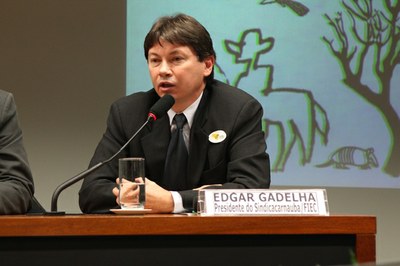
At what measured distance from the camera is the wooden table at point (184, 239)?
177 cm

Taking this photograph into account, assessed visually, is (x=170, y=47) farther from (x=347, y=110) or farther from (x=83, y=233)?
(x=347, y=110)

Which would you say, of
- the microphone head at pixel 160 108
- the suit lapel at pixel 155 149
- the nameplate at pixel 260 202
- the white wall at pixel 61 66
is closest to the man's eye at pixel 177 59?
the suit lapel at pixel 155 149

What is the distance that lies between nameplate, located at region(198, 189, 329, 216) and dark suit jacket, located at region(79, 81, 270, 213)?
74cm

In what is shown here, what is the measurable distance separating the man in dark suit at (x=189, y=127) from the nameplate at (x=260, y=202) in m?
0.77

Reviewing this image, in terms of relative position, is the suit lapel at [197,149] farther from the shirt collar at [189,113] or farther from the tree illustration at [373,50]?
the tree illustration at [373,50]

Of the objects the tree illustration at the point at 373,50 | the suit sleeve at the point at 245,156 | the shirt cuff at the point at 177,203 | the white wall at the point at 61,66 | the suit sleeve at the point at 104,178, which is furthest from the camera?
the white wall at the point at 61,66

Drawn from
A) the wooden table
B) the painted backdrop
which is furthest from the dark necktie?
the painted backdrop

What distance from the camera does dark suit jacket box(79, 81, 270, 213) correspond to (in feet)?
9.23

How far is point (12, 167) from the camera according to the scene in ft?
8.11

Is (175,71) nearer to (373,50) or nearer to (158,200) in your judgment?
(158,200)

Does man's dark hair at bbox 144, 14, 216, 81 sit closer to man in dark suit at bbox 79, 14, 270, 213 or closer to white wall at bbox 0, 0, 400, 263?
man in dark suit at bbox 79, 14, 270, 213

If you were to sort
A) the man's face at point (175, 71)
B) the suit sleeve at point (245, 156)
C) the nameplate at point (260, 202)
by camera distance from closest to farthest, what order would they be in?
the nameplate at point (260, 202) → the suit sleeve at point (245, 156) → the man's face at point (175, 71)

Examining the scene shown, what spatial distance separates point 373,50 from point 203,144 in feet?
5.21

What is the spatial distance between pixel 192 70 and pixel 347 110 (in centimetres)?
147
